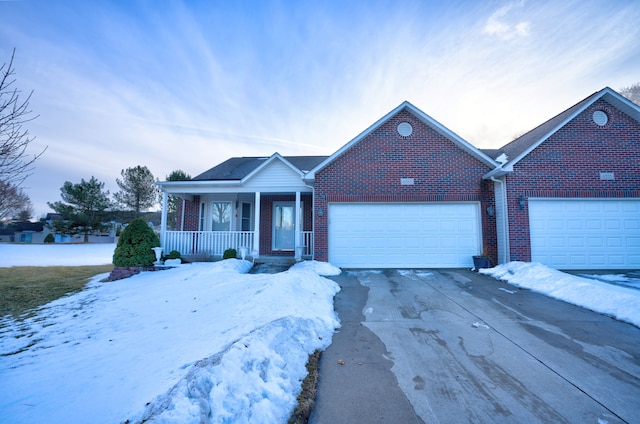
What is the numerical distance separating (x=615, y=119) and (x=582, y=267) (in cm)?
538

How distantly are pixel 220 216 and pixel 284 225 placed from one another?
3360 mm

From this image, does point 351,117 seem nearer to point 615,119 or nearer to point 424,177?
point 424,177

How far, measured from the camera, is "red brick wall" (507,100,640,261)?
354 inches

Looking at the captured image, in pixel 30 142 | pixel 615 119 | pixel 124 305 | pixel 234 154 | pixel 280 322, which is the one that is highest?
pixel 234 154

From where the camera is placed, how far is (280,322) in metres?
3.84

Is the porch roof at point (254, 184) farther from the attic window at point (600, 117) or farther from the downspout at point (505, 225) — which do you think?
the attic window at point (600, 117)

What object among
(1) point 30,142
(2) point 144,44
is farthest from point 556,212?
(2) point 144,44

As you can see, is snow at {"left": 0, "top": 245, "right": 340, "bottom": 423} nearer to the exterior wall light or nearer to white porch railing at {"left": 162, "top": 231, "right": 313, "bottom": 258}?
white porch railing at {"left": 162, "top": 231, "right": 313, "bottom": 258}

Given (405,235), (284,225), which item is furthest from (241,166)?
(405,235)

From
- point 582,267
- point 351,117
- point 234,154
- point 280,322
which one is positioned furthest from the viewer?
point 234,154

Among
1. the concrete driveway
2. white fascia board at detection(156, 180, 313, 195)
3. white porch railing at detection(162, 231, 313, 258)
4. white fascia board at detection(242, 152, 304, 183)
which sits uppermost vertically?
white fascia board at detection(242, 152, 304, 183)

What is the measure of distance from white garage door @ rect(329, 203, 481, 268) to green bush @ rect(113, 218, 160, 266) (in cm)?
650

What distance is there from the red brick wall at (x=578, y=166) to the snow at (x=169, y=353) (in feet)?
24.0

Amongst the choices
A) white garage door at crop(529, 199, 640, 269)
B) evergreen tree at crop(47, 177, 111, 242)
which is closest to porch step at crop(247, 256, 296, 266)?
white garage door at crop(529, 199, 640, 269)
